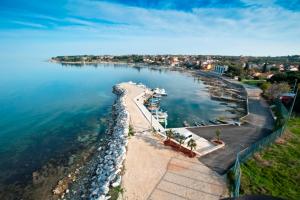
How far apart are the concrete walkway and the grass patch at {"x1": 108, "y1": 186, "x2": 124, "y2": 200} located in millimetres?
299

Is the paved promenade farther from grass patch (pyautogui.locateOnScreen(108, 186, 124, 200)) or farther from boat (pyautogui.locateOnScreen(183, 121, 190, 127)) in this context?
grass patch (pyautogui.locateOnScreen(108, 186, 124, 200))

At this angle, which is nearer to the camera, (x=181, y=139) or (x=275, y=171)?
(x=275, y=171)

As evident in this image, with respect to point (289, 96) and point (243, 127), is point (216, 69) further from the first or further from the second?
point (243, 127)

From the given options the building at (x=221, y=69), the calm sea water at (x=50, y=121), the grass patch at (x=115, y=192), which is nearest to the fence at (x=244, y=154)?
the grass patch at (x=115, y=192)

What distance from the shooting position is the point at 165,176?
15.0 meters

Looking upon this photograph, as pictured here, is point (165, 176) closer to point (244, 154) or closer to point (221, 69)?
point (244, 154)

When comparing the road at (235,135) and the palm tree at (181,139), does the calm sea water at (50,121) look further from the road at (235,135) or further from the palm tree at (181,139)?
the palm tree at (181,139)

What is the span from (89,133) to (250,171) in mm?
19713

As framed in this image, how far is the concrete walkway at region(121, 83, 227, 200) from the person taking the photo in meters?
13.2

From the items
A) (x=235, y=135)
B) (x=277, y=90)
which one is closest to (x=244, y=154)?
(x=235, y=135)

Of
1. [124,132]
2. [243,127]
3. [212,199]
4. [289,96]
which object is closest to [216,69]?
[289,96]

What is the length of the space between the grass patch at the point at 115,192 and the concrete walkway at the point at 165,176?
0.30 metres

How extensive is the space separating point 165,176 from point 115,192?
3.57 metres

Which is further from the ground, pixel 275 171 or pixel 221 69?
pixel 275 171
